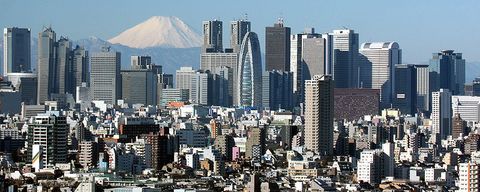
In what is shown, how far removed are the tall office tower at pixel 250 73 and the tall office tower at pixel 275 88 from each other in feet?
1.01

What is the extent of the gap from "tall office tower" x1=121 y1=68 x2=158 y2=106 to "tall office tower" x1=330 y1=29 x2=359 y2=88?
33.1ft

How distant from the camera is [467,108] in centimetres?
6725

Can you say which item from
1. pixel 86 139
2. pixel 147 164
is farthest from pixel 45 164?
pixel 86 139

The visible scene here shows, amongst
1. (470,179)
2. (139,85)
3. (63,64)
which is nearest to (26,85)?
(63,64)

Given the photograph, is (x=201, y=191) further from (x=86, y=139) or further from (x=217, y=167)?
(x=86, y=139)

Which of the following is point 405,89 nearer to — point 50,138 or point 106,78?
point 106,78

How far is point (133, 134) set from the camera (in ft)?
146

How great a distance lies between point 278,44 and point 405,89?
6393mm

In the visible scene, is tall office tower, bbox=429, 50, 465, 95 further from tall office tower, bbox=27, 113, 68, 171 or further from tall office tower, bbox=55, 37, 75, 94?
tall office tower, bbox=27, 113, 68, 171

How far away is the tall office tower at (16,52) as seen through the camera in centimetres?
7650

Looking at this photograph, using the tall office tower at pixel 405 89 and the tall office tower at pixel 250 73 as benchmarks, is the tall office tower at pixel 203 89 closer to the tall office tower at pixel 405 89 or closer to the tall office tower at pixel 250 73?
the tall office tower at pixel 250 73

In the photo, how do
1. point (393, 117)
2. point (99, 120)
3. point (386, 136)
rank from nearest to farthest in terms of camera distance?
point (386, 136)
point (99, 120)
point (393, 117)

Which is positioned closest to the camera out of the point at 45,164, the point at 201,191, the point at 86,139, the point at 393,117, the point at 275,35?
the point at 201,191

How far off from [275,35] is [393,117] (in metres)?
16.7
